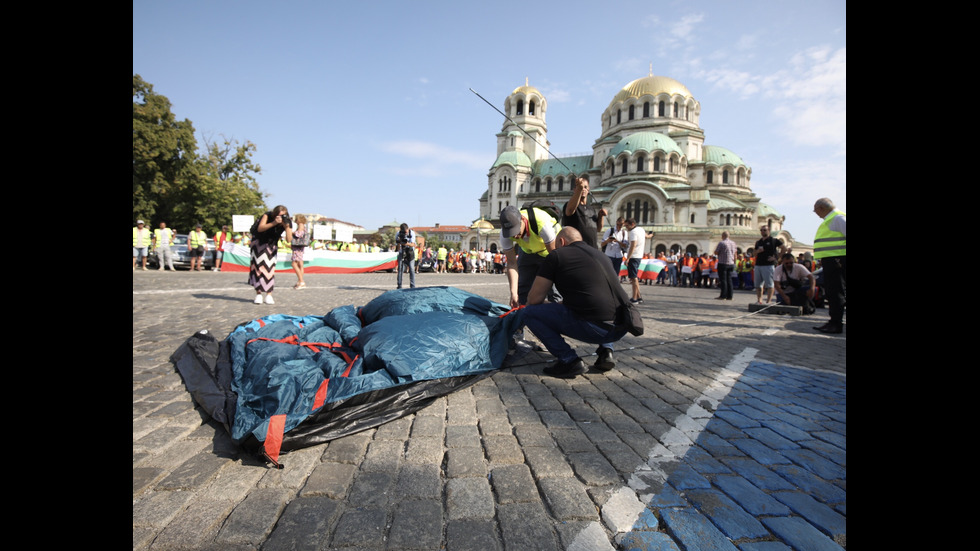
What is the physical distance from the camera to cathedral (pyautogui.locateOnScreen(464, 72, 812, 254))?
49.2m

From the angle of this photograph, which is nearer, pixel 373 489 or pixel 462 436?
Result: pixel 373 489

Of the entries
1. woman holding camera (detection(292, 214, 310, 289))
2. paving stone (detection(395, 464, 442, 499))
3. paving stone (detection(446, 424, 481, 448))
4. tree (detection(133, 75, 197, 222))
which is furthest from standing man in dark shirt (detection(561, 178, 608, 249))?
tree (detection(133, 75, 197, 222))

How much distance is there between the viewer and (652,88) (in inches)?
2260

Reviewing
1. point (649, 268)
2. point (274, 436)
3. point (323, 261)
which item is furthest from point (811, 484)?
point (649, 268)

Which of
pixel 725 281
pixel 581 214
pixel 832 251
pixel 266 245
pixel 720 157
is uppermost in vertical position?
pixel 720 157

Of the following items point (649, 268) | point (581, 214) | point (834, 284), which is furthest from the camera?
point (649, 268)

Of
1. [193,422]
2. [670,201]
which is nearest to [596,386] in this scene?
[193,422]

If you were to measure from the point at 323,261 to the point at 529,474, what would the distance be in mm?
18714

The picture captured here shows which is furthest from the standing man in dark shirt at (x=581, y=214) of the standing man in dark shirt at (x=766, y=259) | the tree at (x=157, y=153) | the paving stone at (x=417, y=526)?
the tree at (x=157, y=153)

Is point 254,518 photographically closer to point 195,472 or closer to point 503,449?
point 195,472

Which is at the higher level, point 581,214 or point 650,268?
point 581,214

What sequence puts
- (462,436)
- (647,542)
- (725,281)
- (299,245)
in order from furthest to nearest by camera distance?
(725,281) → (299,245) → (462,436) → (647,542)
